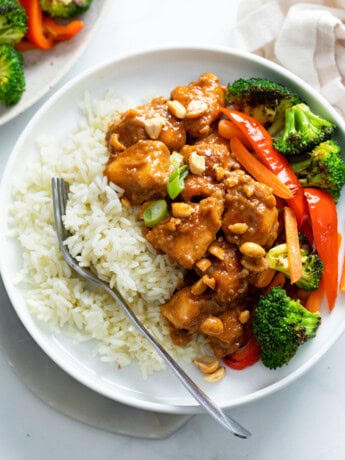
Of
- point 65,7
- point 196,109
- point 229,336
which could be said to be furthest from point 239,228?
point 65,7

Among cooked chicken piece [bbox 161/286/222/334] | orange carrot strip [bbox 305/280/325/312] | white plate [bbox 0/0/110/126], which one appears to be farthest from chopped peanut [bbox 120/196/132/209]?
orange carrot strip [bbox 305/280/325/312]

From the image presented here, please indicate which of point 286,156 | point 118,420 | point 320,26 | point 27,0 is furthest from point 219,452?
point 27,0

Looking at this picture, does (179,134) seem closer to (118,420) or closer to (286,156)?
(286,156)

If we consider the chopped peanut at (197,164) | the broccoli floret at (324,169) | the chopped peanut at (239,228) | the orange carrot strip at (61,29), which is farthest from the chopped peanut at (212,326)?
the orange carrot strip at (61,29)

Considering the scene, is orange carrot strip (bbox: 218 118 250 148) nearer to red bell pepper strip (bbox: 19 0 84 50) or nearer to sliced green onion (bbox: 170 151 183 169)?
sliced green onion (bbox: 170 151 183 169)

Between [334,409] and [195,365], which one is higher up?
[195,365]

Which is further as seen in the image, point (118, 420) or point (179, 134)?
point (118, 420)

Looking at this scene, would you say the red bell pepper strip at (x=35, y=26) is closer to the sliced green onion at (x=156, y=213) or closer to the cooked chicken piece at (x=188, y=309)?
the sliced green onion at (x=156, y=213)
